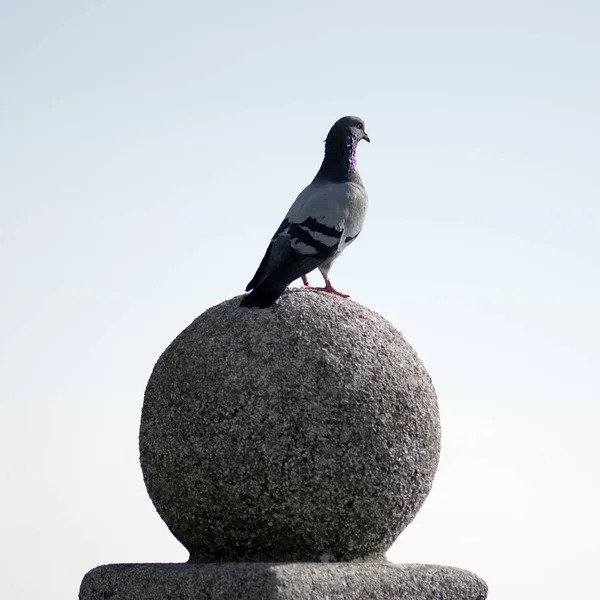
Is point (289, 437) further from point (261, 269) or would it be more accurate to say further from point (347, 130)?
point (347, 130)

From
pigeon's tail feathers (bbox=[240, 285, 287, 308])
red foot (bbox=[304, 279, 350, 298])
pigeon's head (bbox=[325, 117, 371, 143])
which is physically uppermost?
pigeon's head (bbox=[325, 117, 371, 143])

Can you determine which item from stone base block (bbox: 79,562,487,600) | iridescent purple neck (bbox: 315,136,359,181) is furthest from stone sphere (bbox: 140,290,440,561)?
iridescent purple neck (bbox: 315,136,359,181)

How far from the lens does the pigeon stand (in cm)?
770

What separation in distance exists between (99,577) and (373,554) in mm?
2101

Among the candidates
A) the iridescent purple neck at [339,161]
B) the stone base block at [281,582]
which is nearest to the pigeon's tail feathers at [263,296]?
the iridescent purple neck at [339,161]

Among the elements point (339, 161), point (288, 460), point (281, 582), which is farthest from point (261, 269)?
point (281, 582)

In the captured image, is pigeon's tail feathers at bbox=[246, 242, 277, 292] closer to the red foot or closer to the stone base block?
the red foot

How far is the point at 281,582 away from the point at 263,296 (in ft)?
6.91

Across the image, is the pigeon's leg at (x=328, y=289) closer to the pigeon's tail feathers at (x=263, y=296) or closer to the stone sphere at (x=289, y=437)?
the stone sphere at (x=289, y=437)

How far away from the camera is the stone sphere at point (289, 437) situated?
703 centimetres

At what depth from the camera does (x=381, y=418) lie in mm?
7246

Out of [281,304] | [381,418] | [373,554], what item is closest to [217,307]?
[281,304]

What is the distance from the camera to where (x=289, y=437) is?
6.99 meters

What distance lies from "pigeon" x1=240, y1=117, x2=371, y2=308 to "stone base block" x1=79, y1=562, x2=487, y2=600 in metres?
1.96
